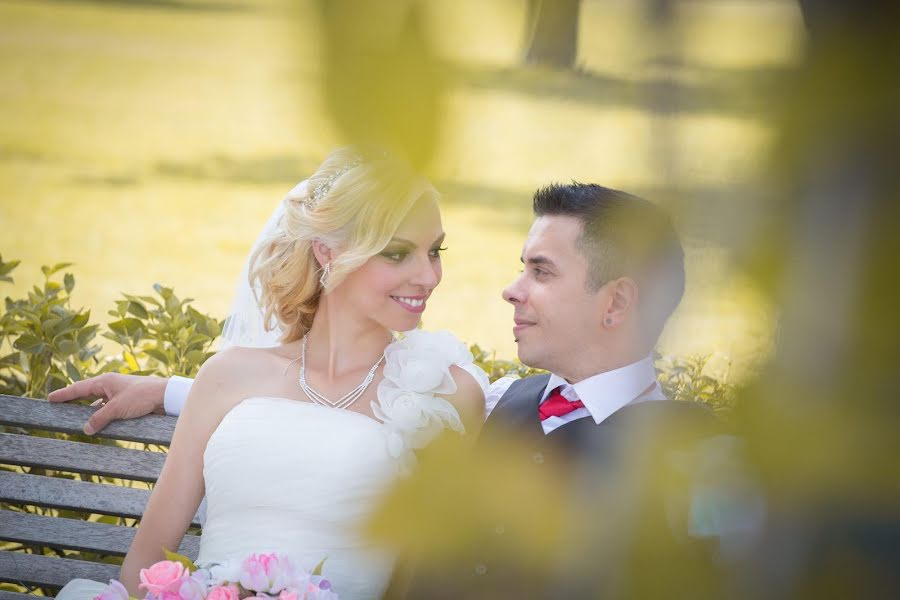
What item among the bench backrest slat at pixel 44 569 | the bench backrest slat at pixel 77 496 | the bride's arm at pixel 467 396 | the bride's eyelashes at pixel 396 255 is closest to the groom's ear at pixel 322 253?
the bride's eyelashes at pixel 396 255

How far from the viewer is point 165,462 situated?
2.88 m

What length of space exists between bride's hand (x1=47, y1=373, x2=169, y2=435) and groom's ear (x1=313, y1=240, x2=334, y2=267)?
A: 573 millimetres

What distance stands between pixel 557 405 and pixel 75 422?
4.60 feet

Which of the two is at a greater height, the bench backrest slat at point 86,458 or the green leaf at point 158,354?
the green leaf at point 158,354

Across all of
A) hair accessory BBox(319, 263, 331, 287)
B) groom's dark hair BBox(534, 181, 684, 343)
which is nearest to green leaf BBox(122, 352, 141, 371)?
hair accessory BBox(319, 263, 331, 287)

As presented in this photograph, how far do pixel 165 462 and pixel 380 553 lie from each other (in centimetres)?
236

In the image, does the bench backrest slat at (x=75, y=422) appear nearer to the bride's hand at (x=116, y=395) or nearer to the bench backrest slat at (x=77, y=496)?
the bride's hand at (x=116, y=395)

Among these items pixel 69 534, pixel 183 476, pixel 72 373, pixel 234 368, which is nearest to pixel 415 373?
pixel 234 368

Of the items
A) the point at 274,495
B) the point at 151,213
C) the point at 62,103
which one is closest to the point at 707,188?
the point at 274,495

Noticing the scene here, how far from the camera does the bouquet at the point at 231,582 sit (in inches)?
75.0

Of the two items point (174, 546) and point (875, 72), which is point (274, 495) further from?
point (875, 72)

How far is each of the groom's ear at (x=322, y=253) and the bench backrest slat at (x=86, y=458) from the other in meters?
0.72

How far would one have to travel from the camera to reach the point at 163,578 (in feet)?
6.29

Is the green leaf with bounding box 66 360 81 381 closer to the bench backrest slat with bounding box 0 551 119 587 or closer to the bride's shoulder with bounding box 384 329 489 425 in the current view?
the bench backrest slat with bounding box 0 551 119 587
